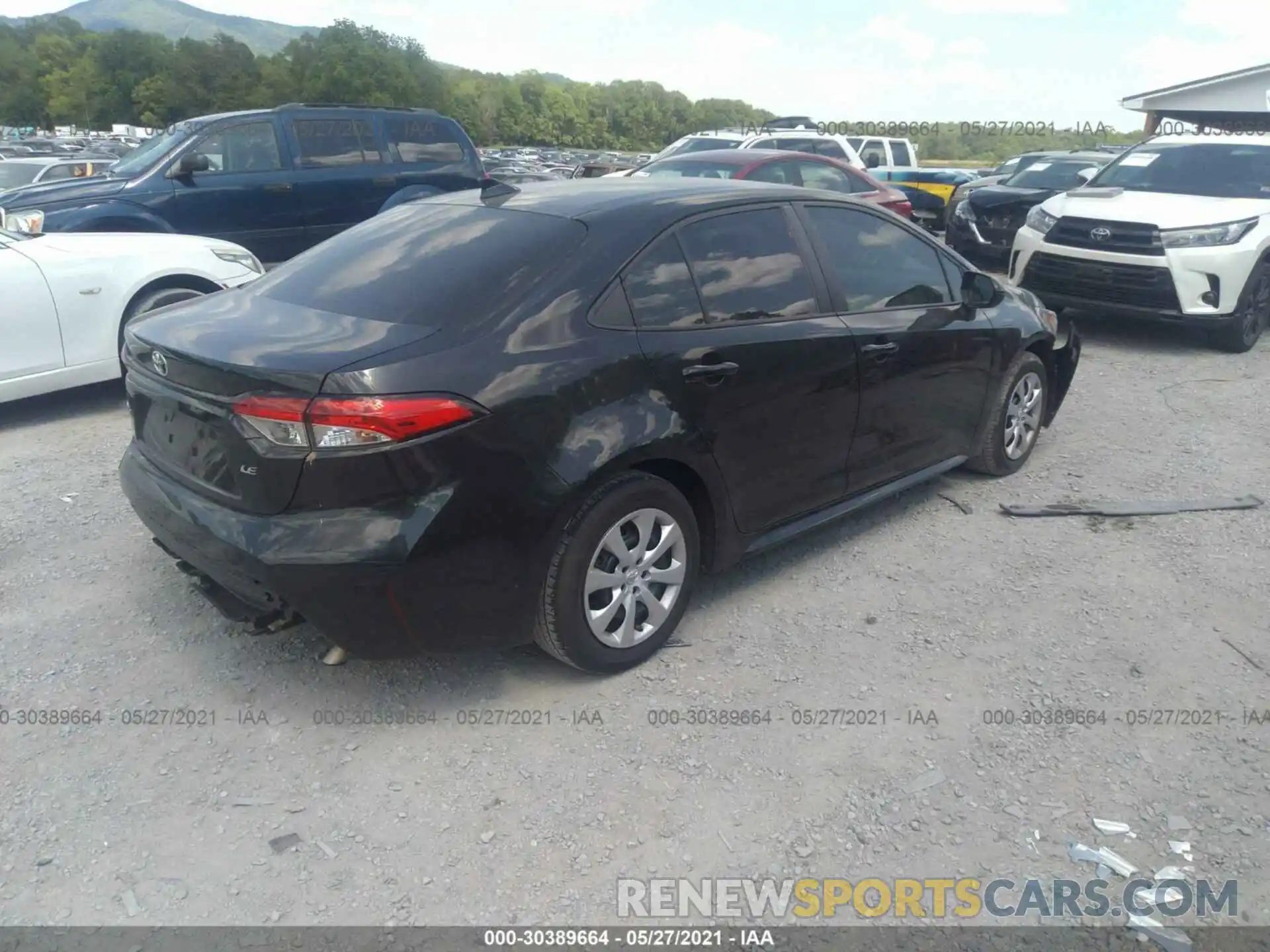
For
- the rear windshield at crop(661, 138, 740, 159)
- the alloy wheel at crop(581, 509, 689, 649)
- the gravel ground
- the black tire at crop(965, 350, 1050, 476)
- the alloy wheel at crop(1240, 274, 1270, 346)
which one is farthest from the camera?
the rear windshield at crop(661, 138, 740, 159)

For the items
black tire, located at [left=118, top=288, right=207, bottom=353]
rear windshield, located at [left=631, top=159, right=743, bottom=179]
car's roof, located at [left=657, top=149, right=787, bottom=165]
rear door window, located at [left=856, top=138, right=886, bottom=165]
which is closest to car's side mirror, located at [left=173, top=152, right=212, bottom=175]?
black tire, located at [left=118, top=288, right=207, bottom=353]

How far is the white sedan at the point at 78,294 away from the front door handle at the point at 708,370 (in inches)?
170

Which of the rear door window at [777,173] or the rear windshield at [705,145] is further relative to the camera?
the rear windshield at [705,145]

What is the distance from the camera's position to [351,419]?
8.95 feet

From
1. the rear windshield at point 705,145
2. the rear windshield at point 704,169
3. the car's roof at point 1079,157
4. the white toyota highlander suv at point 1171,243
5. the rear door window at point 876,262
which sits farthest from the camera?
the rear windshield at point 705,145

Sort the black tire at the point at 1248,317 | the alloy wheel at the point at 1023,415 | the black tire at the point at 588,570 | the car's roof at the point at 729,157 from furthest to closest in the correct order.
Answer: the car's roof at the point at 729,157
the black tire at the point at 1248,317
the alloy wheel at the point at 1023,415
the black tire at the point at 588,570

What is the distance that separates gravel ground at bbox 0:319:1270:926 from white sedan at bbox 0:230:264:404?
1.62m

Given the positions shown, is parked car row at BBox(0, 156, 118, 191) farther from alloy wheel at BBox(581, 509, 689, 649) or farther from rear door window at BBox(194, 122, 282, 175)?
alloy wheel at BBox(581, 509, 689, 649)

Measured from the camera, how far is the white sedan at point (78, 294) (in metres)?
5.66

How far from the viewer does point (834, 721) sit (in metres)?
3.23

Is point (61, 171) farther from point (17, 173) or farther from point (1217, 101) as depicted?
point (1217, 101)

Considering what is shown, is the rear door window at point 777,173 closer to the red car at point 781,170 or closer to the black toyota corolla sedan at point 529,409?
the red car at point 781,170

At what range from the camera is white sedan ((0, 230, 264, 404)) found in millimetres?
5656

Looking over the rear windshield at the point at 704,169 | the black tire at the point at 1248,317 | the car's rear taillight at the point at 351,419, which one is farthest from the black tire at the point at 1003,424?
the rear windshield at the point at 704,169
